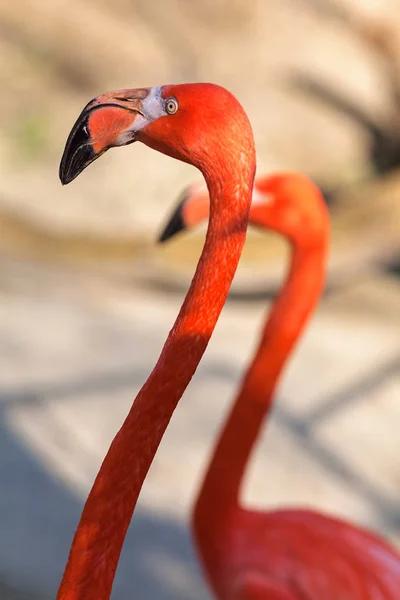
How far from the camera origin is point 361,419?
3000 mm

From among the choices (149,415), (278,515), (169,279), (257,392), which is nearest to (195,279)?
(149,415)

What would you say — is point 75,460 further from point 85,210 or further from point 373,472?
point 85,210

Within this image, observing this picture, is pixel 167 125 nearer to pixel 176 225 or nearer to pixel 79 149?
pixel 79 149

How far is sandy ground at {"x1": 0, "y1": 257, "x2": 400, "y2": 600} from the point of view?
7.70 feet

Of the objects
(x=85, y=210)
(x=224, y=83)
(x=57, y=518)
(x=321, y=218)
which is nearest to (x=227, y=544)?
(x=321, y=218)

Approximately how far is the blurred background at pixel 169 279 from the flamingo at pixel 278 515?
0.62 meters

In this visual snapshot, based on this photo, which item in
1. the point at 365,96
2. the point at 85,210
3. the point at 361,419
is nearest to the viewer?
the point at 361,419

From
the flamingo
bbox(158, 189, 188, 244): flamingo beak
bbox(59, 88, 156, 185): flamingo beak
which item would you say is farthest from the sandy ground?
bbox(59, 88, 156, 185): flamingo beak

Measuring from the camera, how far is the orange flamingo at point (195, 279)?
3.22ft

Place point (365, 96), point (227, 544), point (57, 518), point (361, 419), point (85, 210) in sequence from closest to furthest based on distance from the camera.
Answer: point (227, 544) → point (57, 518) → point (361, 419) → point (85, 210) → point (365, 96)

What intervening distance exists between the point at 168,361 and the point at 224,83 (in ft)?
17.4

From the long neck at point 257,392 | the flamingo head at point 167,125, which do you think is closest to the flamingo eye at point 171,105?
the flamingo head at point 167,125

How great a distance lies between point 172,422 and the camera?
293 cm

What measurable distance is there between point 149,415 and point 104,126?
1.13 feet
